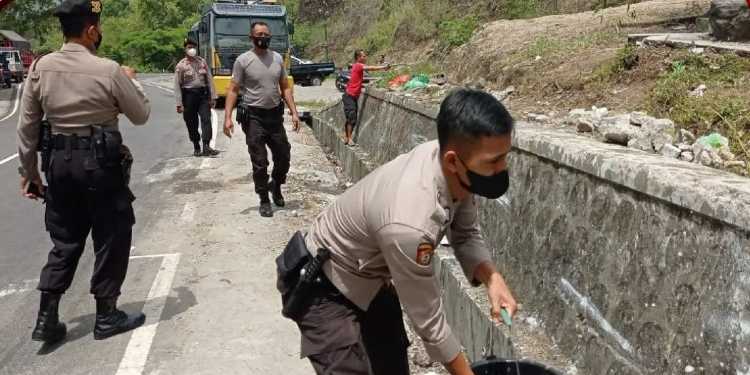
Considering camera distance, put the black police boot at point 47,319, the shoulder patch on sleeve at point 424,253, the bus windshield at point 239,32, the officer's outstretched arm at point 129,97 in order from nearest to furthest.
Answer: the shoulder patch on sleeve at point 424,253, the officer's outstretched arm at point 129,97, the black police boot at point 47,319, the bus windshield at point 239,32

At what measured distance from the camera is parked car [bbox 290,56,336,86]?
3067 centimetres

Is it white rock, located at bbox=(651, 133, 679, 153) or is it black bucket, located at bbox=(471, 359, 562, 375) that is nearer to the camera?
black bucket, located at bbox=(471, 359, 562, 375)

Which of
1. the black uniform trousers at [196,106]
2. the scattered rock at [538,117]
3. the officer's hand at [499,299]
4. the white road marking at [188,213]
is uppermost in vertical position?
the scattered rock at [538,117]

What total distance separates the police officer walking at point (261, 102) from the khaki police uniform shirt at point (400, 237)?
4.47 m

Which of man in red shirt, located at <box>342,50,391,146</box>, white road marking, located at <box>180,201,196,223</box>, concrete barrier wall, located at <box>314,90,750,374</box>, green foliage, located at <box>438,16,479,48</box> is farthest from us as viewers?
green foliage, located at <box>438,16,479,48</box>

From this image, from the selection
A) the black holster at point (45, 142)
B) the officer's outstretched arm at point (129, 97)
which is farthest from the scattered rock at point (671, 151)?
the black holster at point (45, 142)

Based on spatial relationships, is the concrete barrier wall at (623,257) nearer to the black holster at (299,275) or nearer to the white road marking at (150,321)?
the black holster at (299,275)

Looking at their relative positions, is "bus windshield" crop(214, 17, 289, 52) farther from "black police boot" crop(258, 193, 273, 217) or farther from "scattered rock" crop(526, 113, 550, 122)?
"scattered rock" crop(526, 113, 550, 122)

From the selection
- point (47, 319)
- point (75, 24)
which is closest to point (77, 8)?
point (75, 24)

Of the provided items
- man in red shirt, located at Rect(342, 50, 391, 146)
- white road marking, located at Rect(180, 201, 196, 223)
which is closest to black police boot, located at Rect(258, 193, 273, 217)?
white road marking, located at Rect(180, 201, 196, 223)

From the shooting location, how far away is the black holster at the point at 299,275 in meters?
2.32

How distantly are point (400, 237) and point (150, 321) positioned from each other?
3.01m

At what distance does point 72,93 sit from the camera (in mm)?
3719

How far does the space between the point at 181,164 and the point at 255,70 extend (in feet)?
13.4
